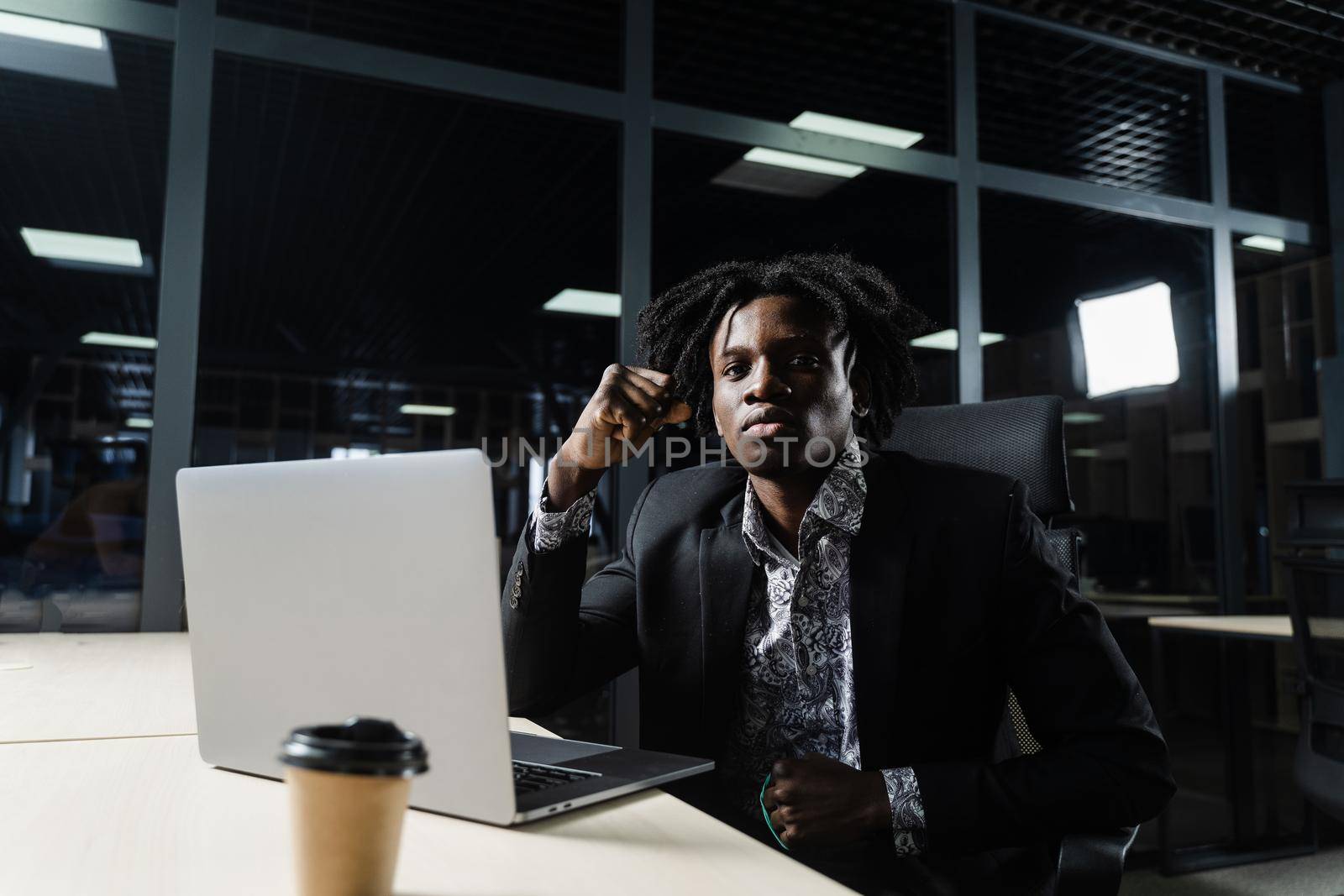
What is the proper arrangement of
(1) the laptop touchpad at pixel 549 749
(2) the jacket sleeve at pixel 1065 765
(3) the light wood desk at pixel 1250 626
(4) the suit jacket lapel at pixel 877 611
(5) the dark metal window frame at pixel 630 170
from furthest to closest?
(5) the dark metal window frame at pixel 630 170, (3) the light wood desk at pixel 1250 626, (4) the suit jacket lapel at pixel 877 611, (2) the jacket sleeve at pixel 1065 765, (1) the laptop touchpad at pixel 549 749

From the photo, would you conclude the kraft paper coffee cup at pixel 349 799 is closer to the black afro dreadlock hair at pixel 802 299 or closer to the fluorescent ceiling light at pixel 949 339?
the black afro dreadlock hair at pixel 802 299

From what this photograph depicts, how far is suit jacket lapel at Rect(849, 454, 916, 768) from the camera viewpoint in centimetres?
130

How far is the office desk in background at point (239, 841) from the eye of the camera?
64cm

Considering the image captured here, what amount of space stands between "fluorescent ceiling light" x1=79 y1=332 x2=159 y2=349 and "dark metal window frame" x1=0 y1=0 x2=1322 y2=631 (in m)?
0.08

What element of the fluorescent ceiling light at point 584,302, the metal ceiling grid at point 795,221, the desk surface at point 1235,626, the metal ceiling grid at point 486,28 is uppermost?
the metal ceiling grid at point 486,28

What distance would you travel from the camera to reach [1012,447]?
5.14ft

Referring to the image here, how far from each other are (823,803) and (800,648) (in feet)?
1.14

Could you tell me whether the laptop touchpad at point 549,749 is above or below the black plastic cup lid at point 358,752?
below

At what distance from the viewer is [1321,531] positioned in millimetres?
2211

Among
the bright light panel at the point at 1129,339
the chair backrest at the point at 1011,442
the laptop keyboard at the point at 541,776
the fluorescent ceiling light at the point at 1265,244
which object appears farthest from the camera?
the fluorescent ceiling light at the point at 1265,244

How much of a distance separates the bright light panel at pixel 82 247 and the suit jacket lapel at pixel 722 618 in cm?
182

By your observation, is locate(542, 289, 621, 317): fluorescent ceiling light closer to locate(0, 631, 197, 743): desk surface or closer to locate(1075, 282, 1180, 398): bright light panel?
locate(0, 631, 197, 743): desk surface

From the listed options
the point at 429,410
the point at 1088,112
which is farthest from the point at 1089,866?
the point at 1088,112

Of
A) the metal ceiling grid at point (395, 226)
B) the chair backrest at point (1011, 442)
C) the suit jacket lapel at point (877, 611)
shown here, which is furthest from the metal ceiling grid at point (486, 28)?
the suit jacket lapel at point (877, 611)
